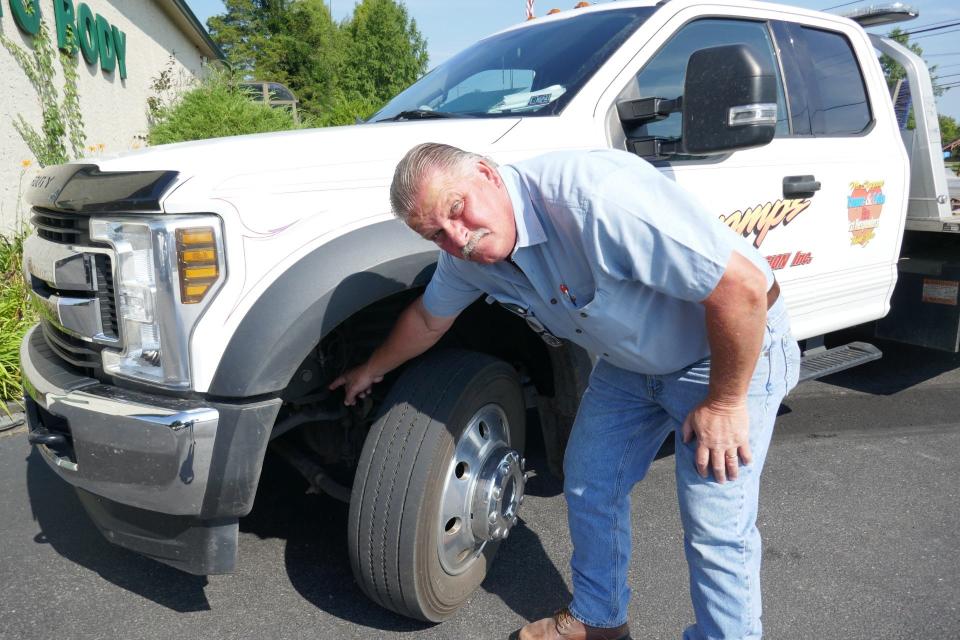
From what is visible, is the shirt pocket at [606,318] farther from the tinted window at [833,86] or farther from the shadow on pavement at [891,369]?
the shadow on pavement at [891,369]

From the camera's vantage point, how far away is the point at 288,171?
6.52ft

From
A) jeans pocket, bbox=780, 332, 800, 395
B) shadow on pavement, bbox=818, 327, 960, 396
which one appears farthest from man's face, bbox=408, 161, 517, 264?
shadow on pavement, bbox=818, 327, 960, 396

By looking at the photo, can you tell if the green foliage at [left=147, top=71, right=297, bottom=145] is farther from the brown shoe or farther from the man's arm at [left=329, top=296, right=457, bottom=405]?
the brown shoe

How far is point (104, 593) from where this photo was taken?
2.62 meters

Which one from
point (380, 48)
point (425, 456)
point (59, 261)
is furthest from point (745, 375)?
point (380, 48)

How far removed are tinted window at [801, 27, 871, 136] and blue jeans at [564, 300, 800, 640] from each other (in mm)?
1812

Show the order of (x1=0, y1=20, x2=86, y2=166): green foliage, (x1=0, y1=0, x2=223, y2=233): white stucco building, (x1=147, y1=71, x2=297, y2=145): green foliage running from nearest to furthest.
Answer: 1. (x1=0, y1=0, x2=223, y2=233): white stucco building
2. (x1=0, y1=20, x2=86, y2=166): green foliage
3. (x1=147, y1=71, x2=297, y2=145): green foliage

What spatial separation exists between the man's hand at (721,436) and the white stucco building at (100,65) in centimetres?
628

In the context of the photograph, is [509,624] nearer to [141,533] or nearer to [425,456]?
[425,456]

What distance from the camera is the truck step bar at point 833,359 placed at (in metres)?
3.47

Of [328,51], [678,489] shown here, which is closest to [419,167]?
[678,489]

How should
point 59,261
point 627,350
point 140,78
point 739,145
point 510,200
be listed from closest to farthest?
point 510,200, point 627,350, point 59,261, point 739,145, point 140,78

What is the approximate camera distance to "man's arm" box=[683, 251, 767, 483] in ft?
5.60

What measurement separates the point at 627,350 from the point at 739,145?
815 mm
